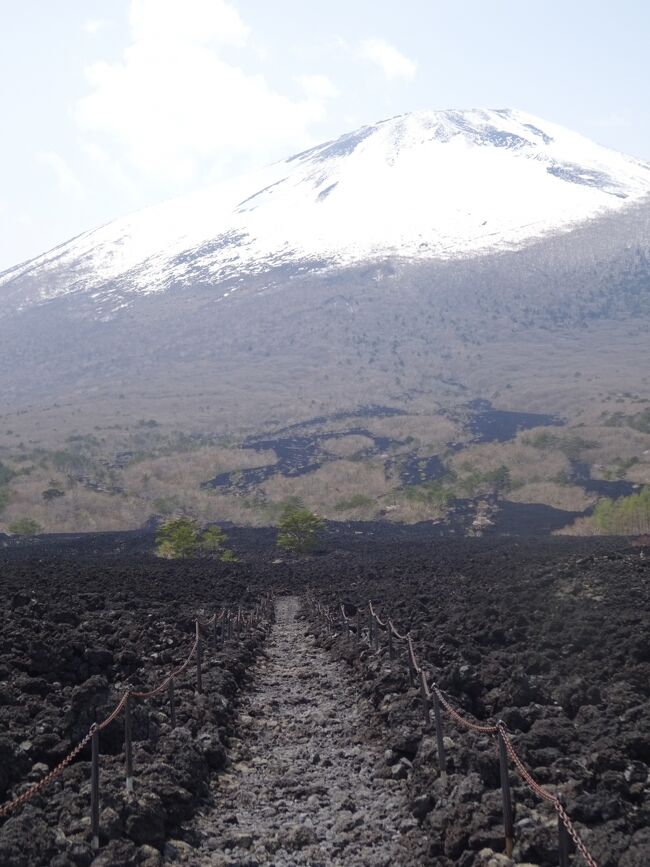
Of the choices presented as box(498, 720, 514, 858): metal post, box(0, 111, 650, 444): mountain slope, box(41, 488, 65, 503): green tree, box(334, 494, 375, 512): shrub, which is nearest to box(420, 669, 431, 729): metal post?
box(498, 720, 514, 858): metal post

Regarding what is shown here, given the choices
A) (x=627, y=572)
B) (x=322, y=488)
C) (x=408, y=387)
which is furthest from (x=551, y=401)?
(x=627, y=572)

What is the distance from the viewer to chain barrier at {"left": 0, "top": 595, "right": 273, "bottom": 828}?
6729mm

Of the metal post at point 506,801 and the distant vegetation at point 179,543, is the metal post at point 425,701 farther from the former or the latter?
the distant vegetation at point 179,543

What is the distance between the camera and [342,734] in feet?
36.0

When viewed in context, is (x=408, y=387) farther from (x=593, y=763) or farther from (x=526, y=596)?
(x=593, y=763)

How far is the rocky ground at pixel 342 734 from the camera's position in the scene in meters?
7.16

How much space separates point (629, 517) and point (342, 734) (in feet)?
130

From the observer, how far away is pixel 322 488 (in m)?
78.2

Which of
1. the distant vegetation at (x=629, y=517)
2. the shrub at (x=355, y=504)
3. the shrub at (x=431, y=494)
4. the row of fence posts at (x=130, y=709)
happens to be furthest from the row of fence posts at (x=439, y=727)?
the shrub at (x=355, y=504)

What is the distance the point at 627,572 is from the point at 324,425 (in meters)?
91.5

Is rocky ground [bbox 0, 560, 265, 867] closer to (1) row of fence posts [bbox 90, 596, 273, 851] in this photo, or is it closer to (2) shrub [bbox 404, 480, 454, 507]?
(1) row of fence posts [bbox 90, 596, 273, 851]

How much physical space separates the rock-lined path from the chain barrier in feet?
3.67

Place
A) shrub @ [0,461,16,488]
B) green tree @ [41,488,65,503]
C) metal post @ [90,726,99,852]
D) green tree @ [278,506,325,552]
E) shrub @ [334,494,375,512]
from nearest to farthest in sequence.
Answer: metal post @ [90,726,99,852] → green tree @ [278,506,325,552] → green tree @ [41,488,65,503] → shrub @ [334,494,375,512] → shrub @ [0,461,16,488]

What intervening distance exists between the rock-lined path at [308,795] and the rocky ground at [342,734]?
0.08 ft
